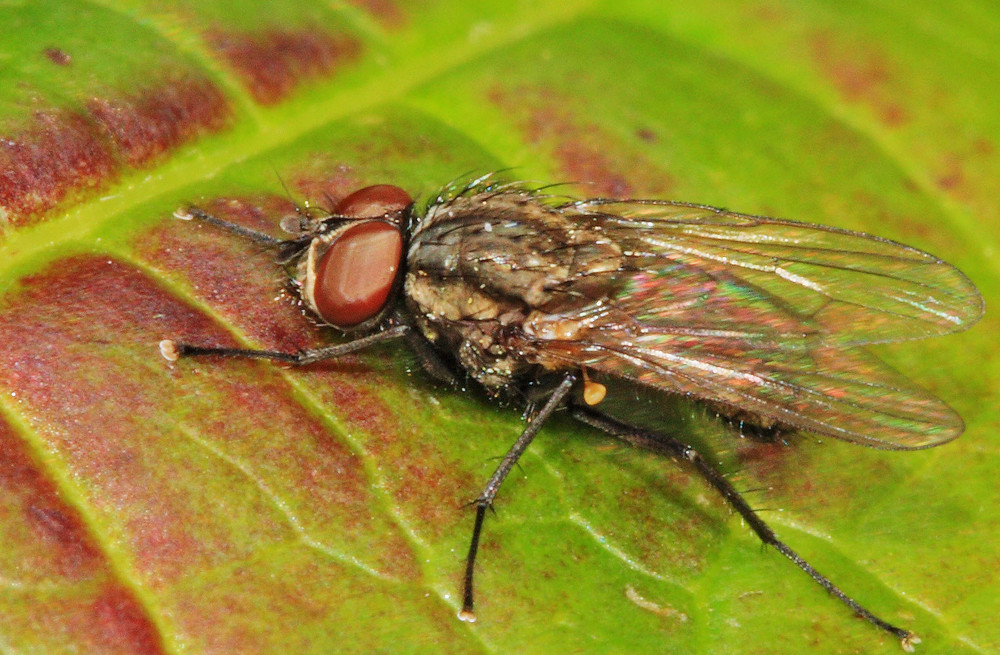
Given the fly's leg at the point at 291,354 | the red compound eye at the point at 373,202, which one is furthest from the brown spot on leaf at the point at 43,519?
the red compound eye at the point at 373,202

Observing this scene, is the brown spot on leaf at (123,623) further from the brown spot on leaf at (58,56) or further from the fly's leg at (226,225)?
the brown spot on leaf at (58,56)

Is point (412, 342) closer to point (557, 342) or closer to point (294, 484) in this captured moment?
point (557, 342)

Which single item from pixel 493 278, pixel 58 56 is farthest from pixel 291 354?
pixel 58 56

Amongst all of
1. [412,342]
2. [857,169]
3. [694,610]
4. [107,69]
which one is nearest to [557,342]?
[412,342]

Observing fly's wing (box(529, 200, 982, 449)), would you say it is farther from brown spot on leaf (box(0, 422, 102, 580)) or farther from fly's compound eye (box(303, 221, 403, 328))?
brown spot on leaf (box(0, 422, 102, 580))

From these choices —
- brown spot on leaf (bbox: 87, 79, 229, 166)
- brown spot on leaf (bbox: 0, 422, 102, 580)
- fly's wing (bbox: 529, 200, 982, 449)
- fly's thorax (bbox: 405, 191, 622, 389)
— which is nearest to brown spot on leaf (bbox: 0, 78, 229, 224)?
brown spot on leaf (bbox: 87, 79, 229, 166)

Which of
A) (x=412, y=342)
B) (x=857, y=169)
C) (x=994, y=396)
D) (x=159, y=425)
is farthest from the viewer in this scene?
(x=857, y=169)
